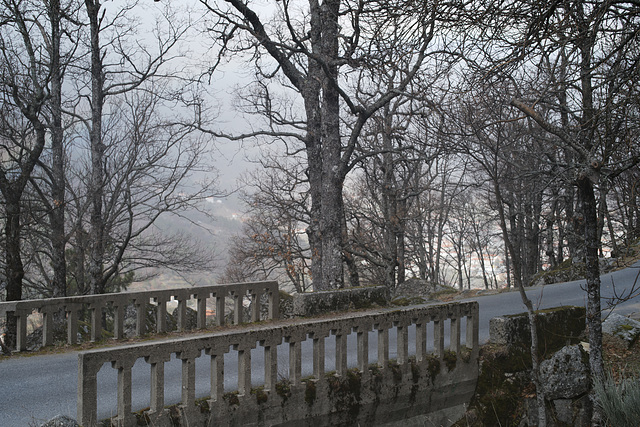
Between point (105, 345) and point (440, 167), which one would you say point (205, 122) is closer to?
point (105, 345)

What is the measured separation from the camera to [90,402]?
577cm

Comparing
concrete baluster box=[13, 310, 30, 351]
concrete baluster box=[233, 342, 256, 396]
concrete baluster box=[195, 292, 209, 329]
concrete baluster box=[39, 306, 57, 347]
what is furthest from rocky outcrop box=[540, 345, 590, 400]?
concrete baluster box=[13, 310, 30, 351]

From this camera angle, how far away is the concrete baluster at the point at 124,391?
19.1 ft

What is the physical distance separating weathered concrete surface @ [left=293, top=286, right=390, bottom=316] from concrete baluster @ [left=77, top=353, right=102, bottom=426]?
21.4 feet

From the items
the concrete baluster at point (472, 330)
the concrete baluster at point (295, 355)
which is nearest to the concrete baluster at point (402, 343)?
the concrete baluster at point (472, 330)

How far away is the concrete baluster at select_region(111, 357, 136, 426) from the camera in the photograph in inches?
230

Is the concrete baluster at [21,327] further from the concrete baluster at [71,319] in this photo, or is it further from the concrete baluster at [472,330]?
the concrete baluster at [472,330]

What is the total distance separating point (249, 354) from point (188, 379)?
0.87m

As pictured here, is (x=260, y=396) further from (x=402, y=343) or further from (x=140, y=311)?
(x=140, y=311)

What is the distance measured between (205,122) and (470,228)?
2804 cm

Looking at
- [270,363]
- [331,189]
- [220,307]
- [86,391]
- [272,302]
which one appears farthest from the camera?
[331,189]

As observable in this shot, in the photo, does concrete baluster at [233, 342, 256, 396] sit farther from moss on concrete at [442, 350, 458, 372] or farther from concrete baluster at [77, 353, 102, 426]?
moss on concrete at [442, 350, 458, 372]

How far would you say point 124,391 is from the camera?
5871mm

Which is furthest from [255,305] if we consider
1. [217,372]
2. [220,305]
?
[217,372]
